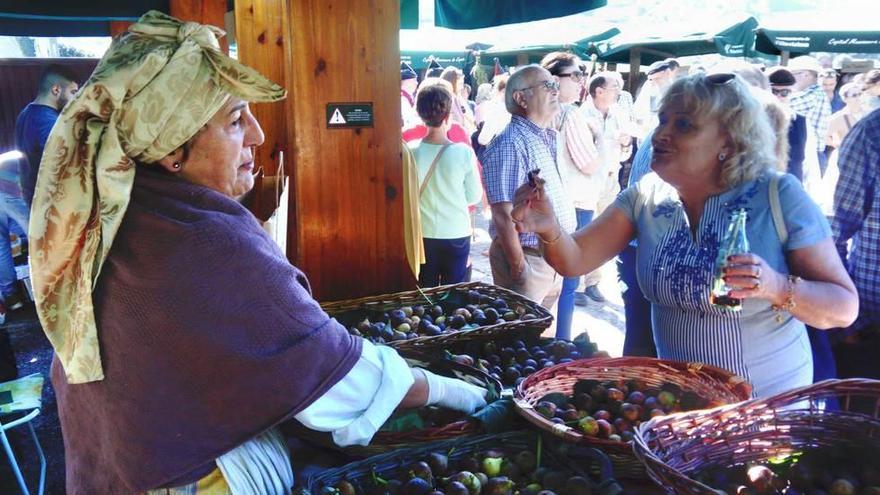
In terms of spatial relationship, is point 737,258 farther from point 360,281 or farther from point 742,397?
point 360,281

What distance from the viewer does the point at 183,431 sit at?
1.51 meters

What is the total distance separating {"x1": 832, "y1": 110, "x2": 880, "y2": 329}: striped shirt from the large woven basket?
164 centimetres

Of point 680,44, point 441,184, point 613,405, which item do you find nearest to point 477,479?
point 613,405

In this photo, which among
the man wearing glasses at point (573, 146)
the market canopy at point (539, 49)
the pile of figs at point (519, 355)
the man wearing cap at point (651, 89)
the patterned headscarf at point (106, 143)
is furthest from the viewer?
the market canopy at point (539, 49)

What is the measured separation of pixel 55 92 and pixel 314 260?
11.9 feet

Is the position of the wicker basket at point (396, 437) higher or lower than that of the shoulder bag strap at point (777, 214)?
lower

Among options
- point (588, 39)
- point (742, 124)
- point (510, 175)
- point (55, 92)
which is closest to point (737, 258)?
point (742, 124)

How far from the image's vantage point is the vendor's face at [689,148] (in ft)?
7.38

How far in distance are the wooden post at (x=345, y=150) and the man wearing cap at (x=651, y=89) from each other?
487 centimetres

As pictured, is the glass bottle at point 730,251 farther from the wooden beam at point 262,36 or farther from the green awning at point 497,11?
the green awning at point 497,11

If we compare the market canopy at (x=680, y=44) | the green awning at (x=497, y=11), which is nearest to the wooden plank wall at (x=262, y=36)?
the green awning at (x=497, y=11)

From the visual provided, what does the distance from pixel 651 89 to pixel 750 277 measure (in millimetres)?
7050

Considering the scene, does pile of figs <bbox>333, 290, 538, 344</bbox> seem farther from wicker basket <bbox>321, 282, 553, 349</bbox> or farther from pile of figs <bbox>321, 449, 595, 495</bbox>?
pile of figs <bbox>321, 449, 595, 495</bbox>

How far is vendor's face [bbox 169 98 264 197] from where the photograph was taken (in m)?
1.62
